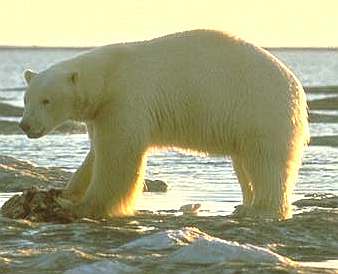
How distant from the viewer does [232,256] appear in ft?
26.3

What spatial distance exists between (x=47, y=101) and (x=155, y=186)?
3.81m

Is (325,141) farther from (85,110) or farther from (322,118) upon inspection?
(85,110)

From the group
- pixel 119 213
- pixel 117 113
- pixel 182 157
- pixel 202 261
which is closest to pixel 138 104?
pixel 117 113

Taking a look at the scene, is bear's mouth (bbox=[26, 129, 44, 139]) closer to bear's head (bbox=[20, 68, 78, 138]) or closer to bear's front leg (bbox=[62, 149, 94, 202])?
bear's head (bbox=[20, 68, 78, 138])

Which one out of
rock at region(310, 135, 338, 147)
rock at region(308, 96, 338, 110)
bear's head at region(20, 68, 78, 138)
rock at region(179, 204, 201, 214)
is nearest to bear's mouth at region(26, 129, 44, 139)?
bear's head at region(20, 68, 78, 138)

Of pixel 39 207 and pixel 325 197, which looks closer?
pixel 39 207

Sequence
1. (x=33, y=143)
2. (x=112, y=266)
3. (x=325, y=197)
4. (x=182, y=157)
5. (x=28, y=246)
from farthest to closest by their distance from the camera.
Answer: (x=33, y=143) < (x=182, y=157) < (x=325, y=197) < (x=28, y=246) < (x=112, y=266)

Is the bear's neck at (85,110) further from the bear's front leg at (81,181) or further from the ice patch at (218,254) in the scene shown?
the ice patch at (218,254)

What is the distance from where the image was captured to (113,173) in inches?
423

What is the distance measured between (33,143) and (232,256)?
15.5m

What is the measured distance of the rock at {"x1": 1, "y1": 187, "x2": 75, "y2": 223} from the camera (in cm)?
1071

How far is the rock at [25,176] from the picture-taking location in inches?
552

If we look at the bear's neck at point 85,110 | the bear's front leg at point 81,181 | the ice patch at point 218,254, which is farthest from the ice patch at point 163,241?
the bear's front leg at point 81,181

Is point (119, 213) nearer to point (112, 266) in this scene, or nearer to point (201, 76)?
point (201, 76)
